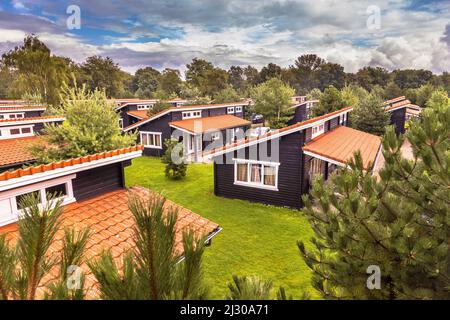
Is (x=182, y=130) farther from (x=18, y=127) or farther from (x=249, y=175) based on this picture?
(x=18, y=127)

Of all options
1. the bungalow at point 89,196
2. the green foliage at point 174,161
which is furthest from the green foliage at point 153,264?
the green foliage at point 174,161

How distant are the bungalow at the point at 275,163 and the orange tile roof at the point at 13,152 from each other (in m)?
10.5

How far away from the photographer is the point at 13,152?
52.1 feet

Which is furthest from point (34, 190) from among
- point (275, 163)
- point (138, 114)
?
point (138, 114)

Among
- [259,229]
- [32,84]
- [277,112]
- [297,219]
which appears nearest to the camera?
[259,229]

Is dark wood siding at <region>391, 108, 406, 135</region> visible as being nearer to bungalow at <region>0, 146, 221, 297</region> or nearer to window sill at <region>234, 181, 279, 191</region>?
window sill at <region>234, 181, 279, 191</region>

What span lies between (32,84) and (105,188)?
46391mm

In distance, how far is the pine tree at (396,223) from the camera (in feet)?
12.0

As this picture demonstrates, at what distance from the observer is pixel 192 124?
91.2 ft

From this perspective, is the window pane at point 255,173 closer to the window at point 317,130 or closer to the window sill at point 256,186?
the window sill at point 256,186

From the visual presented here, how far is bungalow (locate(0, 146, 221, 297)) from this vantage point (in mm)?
6098

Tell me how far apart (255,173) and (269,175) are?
2.91 feet
